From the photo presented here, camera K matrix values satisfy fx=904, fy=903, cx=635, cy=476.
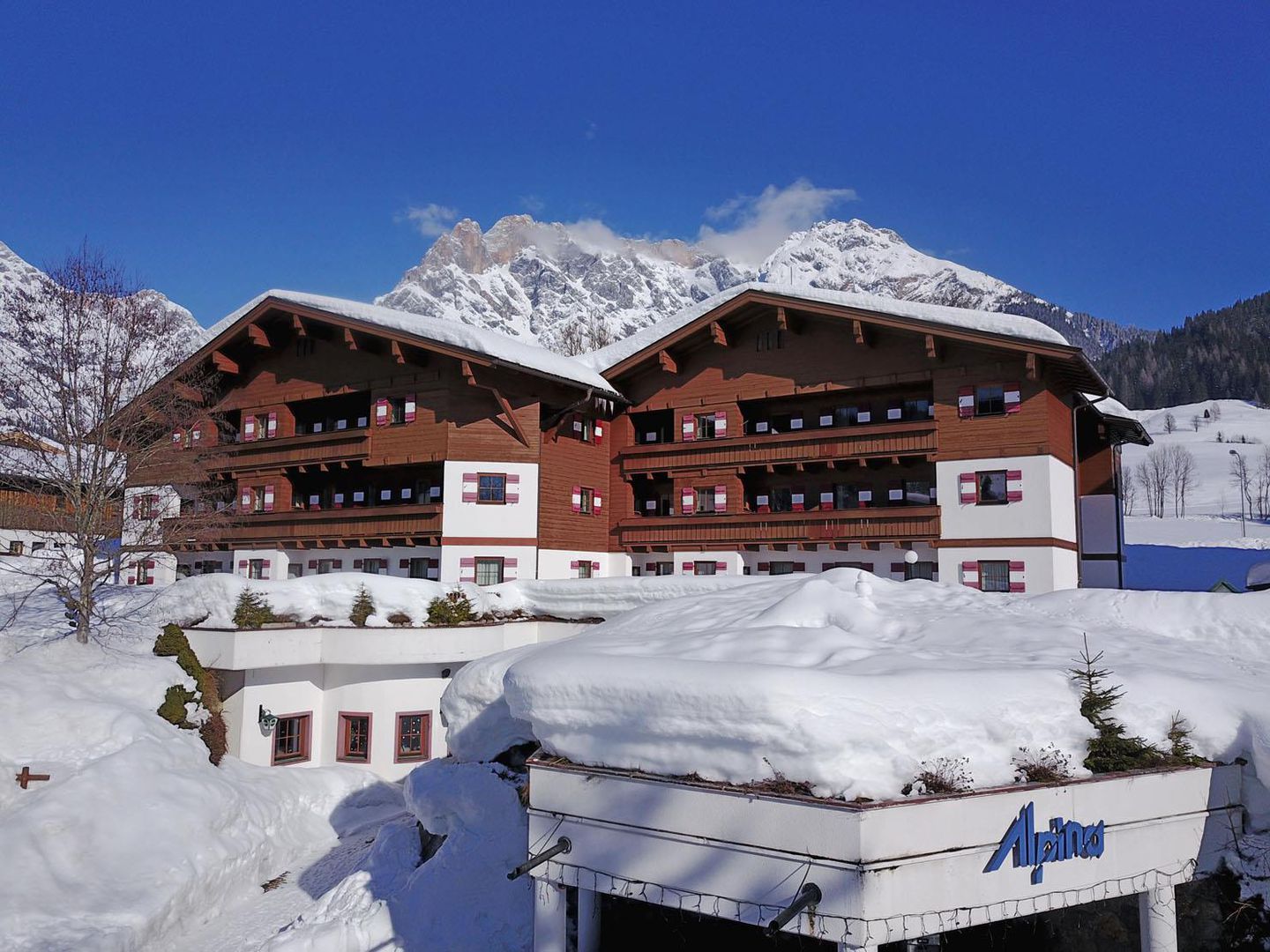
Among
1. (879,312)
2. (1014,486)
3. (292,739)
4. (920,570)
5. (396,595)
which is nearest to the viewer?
(292,739)

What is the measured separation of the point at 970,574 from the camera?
26453 millimetres

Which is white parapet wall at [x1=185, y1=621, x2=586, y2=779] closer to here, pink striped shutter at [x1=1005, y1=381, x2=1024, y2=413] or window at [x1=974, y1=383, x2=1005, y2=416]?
window at [x1=974, y1=383, x2=1005, y2=416]

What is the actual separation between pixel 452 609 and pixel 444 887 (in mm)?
10062

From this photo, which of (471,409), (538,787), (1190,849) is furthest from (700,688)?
(471,409)

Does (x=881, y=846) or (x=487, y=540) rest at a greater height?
(x=487, y=540)

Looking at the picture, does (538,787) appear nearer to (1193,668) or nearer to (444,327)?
(1193,668)

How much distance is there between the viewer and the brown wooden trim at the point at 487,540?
28.9 meters

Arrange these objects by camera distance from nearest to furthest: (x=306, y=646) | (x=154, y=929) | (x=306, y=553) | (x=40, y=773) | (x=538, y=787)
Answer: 1. (x=538, y=787)
2. (x=154, y=929)
3. (x=40, y=773)
4. (x=306, y=646)
5. (x=306, y=553)

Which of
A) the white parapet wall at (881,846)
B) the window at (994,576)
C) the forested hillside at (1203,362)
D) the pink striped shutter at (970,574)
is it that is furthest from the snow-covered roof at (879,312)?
the forested hillside at (1203,362)

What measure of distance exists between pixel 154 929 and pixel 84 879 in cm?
130

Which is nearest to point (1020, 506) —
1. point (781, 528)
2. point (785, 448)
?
point (781, 528)

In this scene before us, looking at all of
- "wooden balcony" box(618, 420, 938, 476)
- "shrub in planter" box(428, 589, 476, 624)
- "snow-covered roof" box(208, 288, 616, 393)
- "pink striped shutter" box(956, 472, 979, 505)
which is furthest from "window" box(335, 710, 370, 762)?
"pink striped shutter" box(956, 472, 979, 505)

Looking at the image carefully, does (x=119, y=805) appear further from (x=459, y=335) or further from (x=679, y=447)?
(x=679, y=447)

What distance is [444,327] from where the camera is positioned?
97.5 ft
